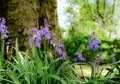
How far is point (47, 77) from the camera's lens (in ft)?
9.70

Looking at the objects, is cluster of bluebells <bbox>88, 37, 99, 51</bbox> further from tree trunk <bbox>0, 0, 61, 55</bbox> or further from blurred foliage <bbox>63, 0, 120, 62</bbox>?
blurred foliage <bbox>63, 0, 120, 62</bbox>

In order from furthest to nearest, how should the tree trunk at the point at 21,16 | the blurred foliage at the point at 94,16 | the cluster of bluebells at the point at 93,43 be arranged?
the blurred foliage at the point at 94,16 → the tree trunk at the point at 21,16 → the cluster of bluebells at the point at 93,43

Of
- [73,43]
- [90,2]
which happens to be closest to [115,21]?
[90,2]

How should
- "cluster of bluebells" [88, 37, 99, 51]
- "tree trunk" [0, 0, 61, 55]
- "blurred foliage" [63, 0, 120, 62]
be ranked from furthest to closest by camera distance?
"blurred foliage" [63, 0, 120, 62] < "tree trunk" [0, 0, 61, 55] < "cluster of bluebells" [88, 37, 99, 51]

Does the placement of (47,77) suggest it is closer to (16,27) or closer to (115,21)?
(16,27)

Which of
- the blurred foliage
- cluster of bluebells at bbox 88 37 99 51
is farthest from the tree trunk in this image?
the blurred foliage

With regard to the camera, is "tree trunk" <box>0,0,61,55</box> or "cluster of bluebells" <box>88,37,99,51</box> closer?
"cluster of bluebells" <box>88,37,99,51</box>

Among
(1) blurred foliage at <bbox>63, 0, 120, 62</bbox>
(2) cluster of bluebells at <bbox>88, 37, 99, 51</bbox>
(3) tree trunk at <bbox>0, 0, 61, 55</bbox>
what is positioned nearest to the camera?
(2) cluster of bluebells at <bbox>88, 37, 99, 51</bbox>

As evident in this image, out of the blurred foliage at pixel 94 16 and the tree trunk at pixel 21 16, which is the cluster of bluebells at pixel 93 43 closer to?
the tree trunk at pixel 21 16

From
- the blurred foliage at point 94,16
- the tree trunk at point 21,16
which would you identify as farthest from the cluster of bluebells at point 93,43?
the blurred foliage at point 94,16

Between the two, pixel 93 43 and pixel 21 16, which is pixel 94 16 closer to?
pixel 21 16

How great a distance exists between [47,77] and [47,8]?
77.3 inches

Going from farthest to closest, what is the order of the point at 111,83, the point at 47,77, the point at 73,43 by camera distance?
the point at 73,43 < the point at 111,83 < the point at 47,77

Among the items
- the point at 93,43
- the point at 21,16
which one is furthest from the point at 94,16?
the point at 93,43
